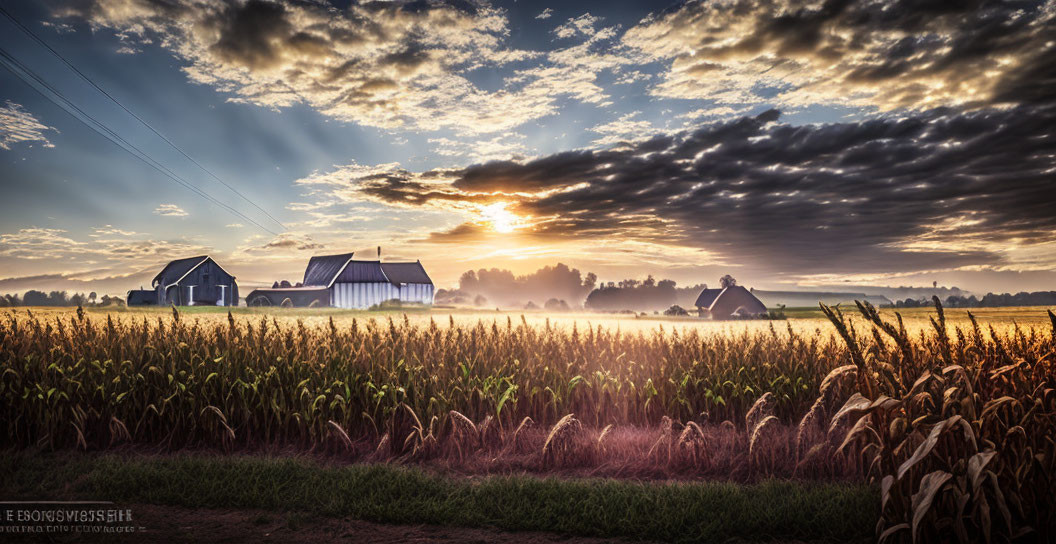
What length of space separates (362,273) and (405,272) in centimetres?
594

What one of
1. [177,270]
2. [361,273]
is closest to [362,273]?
[361,273]

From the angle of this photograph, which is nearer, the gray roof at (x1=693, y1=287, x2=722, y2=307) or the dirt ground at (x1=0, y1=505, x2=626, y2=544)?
the dirt ground at (x1=0, y1=505, x2=626, y2=544)

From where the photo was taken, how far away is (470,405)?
24.9ft

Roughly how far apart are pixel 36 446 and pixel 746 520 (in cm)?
860

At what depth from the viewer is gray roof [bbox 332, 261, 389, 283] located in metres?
54.6

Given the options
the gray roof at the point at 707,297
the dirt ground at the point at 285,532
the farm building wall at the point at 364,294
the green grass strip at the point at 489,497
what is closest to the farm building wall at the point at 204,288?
the farm building wall at the point at 364,294

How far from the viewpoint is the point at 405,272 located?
199 feet

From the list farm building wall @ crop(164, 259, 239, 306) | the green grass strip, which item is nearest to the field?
the green grass strip

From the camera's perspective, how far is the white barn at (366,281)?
5441cm

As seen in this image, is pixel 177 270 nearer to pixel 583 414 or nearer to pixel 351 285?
pixel 351 285

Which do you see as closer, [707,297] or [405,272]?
[707,297]

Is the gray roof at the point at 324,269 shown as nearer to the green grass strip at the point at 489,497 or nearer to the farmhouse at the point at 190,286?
the farmhouse at the point at 190,286

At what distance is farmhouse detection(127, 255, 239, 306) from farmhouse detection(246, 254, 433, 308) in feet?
8.57

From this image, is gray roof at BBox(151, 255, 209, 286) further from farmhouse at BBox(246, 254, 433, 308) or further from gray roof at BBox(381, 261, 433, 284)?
gray roof at BBox(381, 261, 433, 284)
